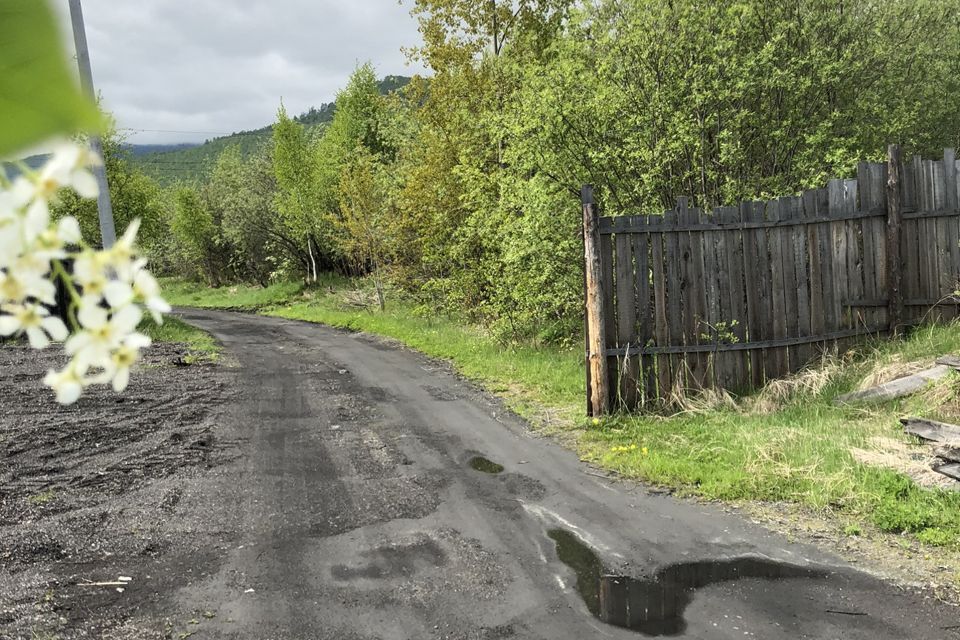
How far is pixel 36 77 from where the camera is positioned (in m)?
0.26

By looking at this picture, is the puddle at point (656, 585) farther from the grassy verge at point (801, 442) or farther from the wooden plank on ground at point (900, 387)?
the wooden plank on ground at point (900, 387)

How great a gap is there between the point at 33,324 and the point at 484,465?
713cm

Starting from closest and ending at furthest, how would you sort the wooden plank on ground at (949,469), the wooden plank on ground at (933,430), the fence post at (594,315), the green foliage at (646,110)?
the wooden plank on ground at (949,469) → the wooden plank on ground at (933,430) → the fence post at (594,315) → the green foliage at (646,110)

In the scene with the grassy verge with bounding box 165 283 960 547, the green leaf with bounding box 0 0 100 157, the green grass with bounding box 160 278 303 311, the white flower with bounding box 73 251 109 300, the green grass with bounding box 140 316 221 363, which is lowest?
the grassy verge with bounding box 165 283 960 547

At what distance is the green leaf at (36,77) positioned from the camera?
9.9 inches

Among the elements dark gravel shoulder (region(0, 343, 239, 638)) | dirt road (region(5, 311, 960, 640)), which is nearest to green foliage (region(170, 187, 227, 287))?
dark gravel shoulder (region(0, 343, 239, 638))

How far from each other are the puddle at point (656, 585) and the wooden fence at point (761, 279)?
3378 millimetres

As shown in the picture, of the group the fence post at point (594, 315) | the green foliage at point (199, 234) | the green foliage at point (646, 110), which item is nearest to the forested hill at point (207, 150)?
the green foliage at point (199, 234)

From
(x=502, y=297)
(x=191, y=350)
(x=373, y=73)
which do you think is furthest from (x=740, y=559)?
(x=373, y=73)

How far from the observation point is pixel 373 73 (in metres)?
36.1

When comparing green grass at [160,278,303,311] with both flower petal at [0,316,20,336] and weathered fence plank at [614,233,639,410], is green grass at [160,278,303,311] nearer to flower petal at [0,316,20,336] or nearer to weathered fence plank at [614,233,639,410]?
weathered fence plank at [614,233,639,410]

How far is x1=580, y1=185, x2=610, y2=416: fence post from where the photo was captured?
810 cm

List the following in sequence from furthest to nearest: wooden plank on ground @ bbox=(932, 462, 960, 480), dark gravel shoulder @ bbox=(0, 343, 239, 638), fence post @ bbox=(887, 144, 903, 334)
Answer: fence post @ bbox=(887, 144, 903, 334)
wooden plank on ground @ bbox=(932, 462, 960, 480)
dark gravel shoulder @ bbox=(0, 343, 239, 638)

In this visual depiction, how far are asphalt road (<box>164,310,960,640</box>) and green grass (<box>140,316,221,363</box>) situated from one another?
7.31 meters
